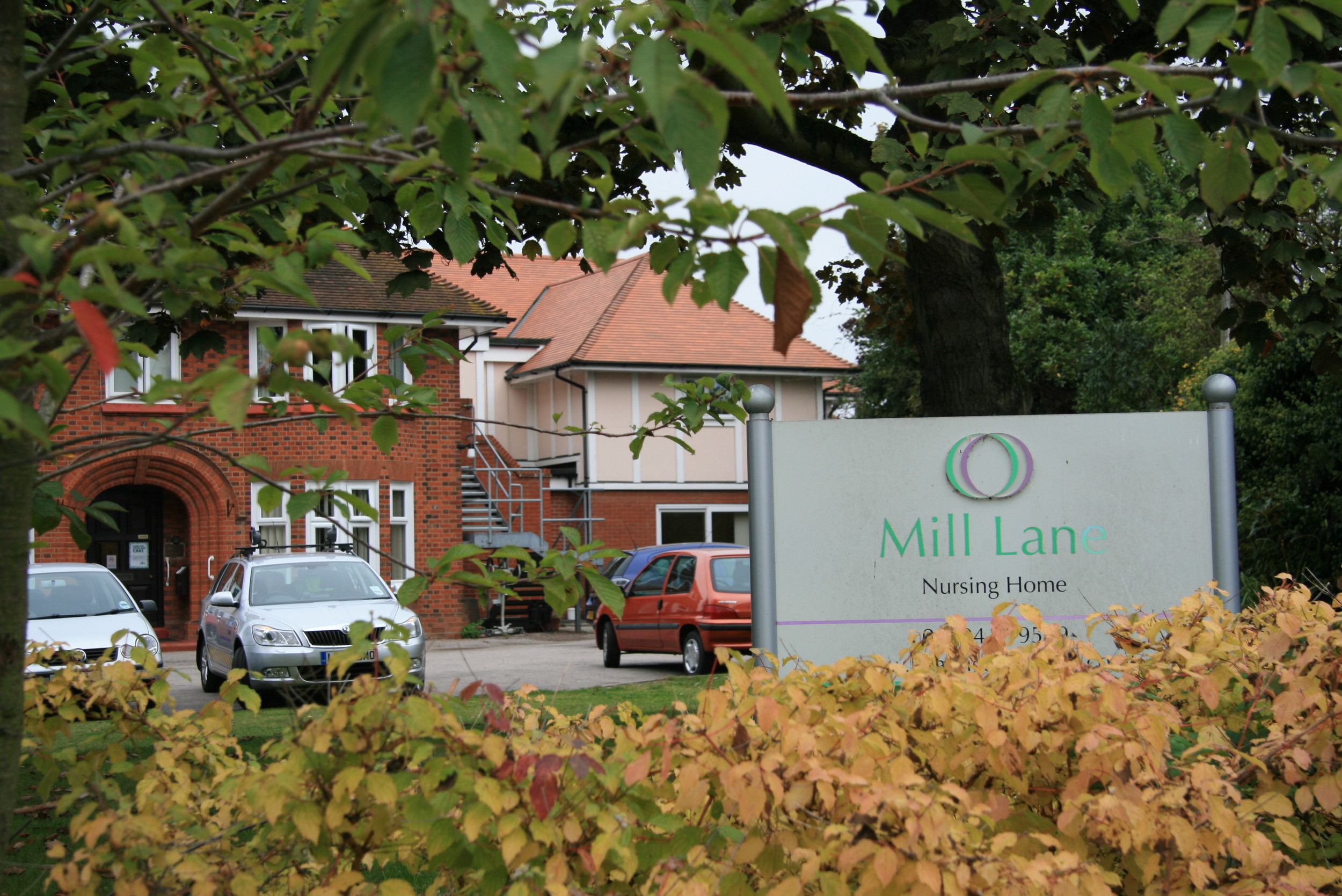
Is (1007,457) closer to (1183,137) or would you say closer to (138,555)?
(1183,137)

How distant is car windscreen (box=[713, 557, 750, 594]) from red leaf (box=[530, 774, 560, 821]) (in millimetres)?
12770

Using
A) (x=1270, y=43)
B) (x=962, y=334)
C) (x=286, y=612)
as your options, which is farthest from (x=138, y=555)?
(x=1270, y=43)

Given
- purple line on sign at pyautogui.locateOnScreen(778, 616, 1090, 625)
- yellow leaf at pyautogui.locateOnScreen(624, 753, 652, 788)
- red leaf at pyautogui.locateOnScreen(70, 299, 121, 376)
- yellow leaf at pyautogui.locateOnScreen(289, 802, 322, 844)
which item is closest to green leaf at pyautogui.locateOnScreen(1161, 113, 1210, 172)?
yellow leaf at pyautogui.locateOnScreen(624, 753, 652, 788)

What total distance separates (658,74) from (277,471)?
70.6ft

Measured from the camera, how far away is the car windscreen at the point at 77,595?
13.1 meters

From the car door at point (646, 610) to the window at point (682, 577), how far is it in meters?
0.15

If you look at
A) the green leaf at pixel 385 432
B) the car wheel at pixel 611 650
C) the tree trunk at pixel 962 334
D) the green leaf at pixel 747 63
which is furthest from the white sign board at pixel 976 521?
the car wheel at pixel 611 650

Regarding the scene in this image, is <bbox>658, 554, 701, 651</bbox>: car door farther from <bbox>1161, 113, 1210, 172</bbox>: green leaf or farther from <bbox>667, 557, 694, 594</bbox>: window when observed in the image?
<bbox>1161, 113, 1210, 172</bbox>: green leaf

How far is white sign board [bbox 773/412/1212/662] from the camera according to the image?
5555mm

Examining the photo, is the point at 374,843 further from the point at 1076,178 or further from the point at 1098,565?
the point at 1076,178

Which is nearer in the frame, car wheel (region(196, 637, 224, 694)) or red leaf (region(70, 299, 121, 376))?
red leaf (region(70, 299, 121, 376))

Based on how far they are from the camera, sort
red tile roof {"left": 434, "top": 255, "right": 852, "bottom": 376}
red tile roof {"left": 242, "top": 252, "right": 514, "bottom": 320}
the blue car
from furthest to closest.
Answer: red tile roof {"left": 434, "top": 255, "right": 852, "bottom": 376}, red tile roof {"left": 242, "top": 252, "right": 514, "bottom": 320}, the blue car

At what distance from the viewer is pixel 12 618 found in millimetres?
2609

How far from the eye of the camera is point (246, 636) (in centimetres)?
1342
